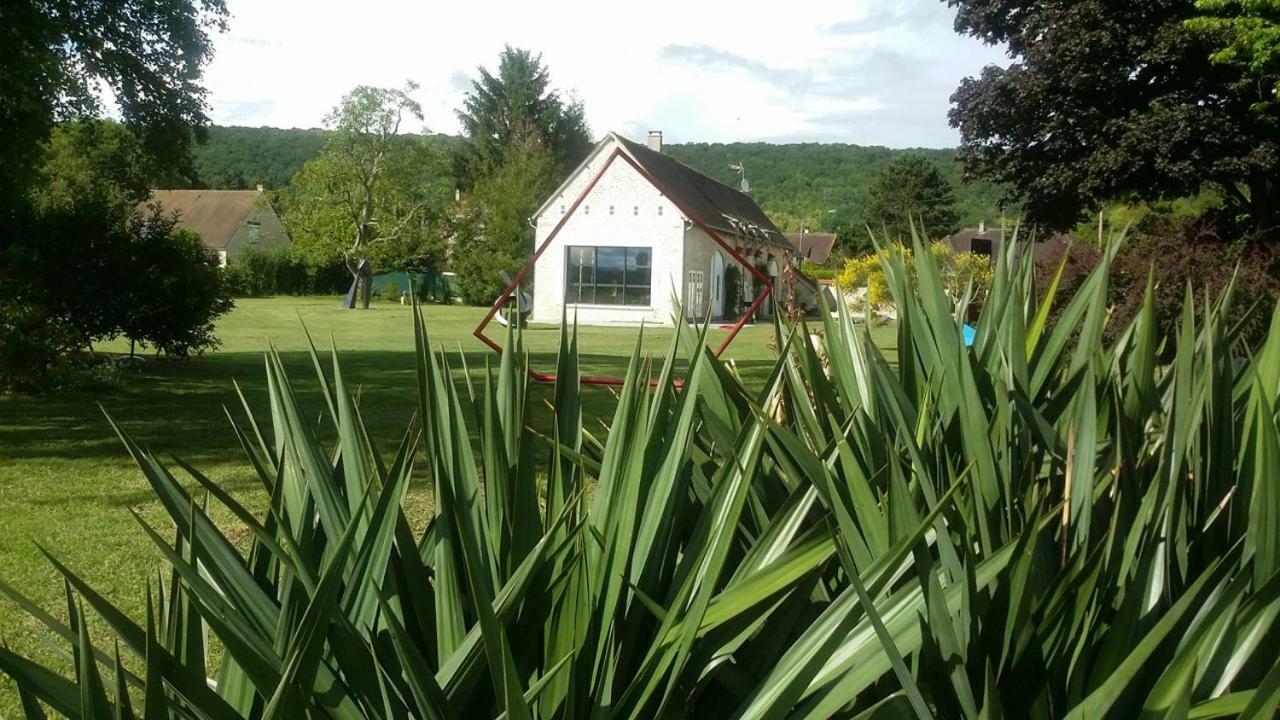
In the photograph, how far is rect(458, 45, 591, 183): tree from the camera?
2670 inches

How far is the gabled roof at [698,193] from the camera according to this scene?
36.9 metres

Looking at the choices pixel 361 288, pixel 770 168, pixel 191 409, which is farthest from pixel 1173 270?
pixel 770 168

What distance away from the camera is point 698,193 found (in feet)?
136

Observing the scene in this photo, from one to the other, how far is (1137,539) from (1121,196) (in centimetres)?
2434

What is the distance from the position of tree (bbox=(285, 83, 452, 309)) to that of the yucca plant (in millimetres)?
48057

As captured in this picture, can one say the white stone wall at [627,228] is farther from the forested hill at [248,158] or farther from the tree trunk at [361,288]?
the forested hill at [248,158]

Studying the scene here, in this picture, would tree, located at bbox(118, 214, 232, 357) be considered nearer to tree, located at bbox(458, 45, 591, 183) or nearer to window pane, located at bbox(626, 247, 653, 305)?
window pane, located at bbox(626, 247, 653, 305)

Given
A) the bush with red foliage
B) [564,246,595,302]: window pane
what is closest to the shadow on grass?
the bush with red foliage

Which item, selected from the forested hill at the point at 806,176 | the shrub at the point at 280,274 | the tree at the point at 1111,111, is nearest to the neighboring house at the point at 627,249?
the tree at the point at 1111,111

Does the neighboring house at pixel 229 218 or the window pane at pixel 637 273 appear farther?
the neighboring house at pixel 229 218

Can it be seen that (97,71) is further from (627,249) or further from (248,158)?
(248,158)

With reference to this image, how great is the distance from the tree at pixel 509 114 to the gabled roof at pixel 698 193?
71.1ft

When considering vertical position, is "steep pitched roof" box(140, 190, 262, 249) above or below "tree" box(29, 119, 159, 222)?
above

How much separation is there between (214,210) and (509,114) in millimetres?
22704
